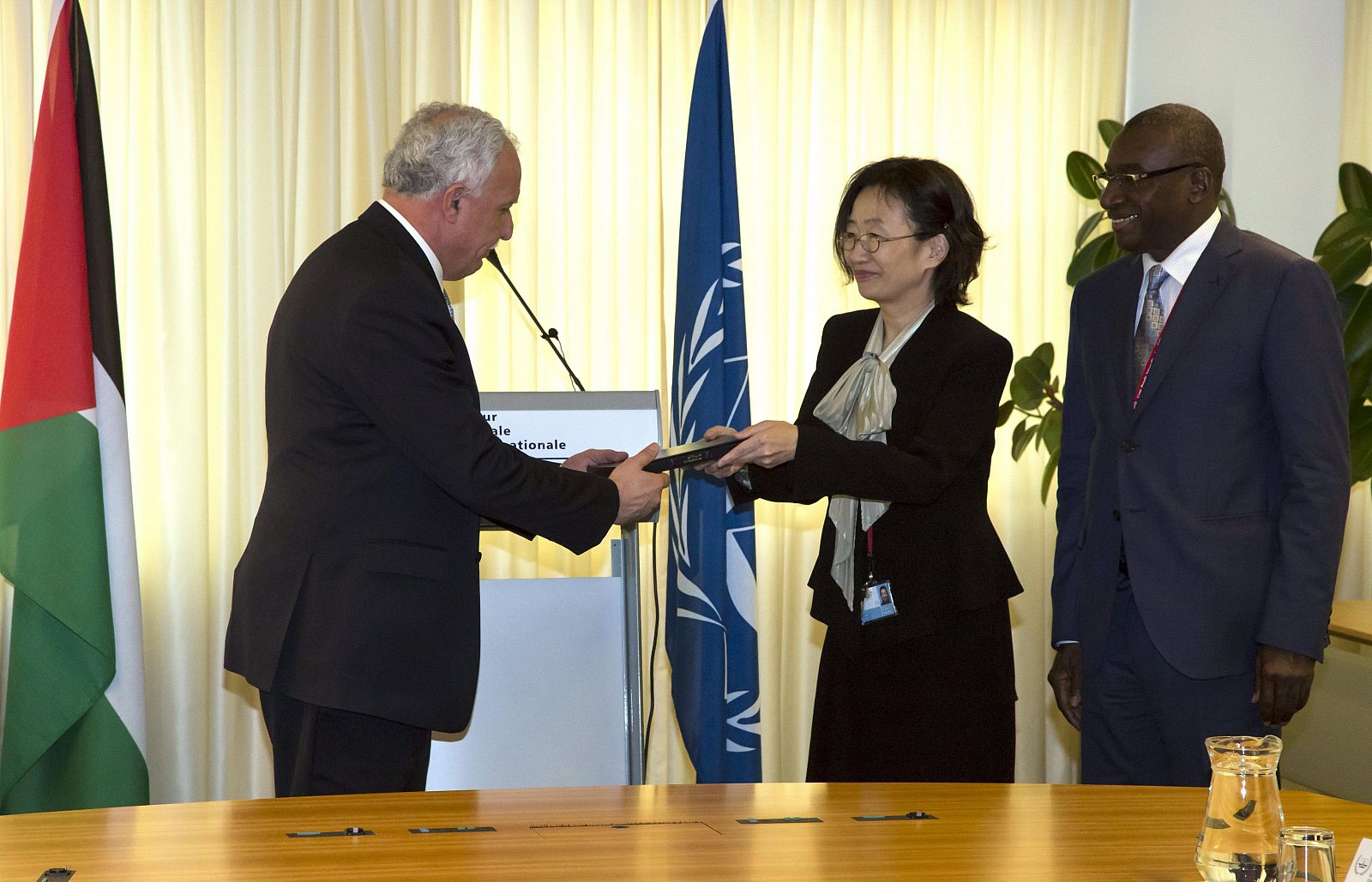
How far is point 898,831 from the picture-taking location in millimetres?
1635

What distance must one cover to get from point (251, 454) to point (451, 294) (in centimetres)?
83

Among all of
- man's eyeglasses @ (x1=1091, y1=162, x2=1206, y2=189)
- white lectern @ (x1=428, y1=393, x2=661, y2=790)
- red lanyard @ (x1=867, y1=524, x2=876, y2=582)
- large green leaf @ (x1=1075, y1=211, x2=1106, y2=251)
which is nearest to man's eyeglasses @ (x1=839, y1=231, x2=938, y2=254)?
A: man's eyeglasses @ (x1=1091, y1=162, x2=1206, y2=189)

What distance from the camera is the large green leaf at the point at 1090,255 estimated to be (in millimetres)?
4285

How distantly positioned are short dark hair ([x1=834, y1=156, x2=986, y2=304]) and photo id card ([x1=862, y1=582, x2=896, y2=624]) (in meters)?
0.63

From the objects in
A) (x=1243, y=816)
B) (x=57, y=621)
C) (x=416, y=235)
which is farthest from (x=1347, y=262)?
(x=57, y=621)

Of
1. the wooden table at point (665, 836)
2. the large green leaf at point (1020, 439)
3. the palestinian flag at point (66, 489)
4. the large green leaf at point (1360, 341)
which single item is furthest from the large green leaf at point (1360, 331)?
the palestinian flag at point (66, 489)

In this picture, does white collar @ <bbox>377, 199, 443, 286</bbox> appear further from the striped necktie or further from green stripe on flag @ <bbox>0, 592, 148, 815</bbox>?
green stripe on flag @ <bbox>0, 592, 148, 815</bbox>

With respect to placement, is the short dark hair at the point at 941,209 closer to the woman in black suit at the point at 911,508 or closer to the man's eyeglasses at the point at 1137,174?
the woman in black suit at the point at 911,508

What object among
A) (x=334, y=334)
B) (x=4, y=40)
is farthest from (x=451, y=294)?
(x=334, y=334)

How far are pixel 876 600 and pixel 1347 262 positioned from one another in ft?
7.47

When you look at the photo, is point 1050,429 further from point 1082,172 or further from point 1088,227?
point 1082,172

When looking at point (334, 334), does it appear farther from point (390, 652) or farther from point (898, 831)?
point (898, 831)

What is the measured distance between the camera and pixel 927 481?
2471 millimetres

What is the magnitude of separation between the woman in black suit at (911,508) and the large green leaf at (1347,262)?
1.76 m
